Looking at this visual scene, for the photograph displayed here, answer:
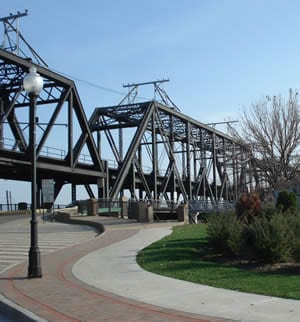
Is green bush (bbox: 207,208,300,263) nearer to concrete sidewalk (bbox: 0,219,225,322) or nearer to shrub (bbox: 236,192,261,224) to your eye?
concrete sidewalk (bbox: 0,219,225,322)

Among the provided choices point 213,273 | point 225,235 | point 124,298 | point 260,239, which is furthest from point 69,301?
point 225,235

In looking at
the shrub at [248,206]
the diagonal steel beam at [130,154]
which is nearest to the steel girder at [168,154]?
the diagonal steel beam at [130,154]

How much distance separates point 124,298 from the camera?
31.9ft

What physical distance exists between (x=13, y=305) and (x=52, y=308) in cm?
82

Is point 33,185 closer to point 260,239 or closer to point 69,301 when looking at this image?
point 69,301

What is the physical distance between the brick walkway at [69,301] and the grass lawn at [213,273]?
2.14 m

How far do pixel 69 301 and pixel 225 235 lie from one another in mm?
6740

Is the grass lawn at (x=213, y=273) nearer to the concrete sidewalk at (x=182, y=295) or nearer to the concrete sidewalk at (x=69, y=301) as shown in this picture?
the concrete sidewalk at (x=182, y=295)

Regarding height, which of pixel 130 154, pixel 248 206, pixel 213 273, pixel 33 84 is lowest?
pixel 213 273

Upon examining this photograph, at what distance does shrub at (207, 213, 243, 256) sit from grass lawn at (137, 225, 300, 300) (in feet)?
1.86

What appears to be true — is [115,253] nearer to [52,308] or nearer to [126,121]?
[52,308]

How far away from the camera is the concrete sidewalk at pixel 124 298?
814cm

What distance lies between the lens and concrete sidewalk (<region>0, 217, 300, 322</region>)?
8.14m

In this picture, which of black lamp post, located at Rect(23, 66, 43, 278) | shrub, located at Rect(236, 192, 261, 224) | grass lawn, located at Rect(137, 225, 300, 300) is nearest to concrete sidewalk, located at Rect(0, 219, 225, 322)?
black lamp post, located at Rect(23, 66, 43, 278)
